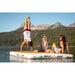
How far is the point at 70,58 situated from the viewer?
13750 mm

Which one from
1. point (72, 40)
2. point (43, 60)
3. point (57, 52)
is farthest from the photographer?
point (72, 40)

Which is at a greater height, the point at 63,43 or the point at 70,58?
the point at 63,43

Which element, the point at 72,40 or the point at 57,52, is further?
the point at 72,40

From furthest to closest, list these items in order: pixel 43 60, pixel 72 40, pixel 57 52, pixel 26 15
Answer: pixel 72 40 → pixel 26 15 → pixel 57 52 → pixel 43 60

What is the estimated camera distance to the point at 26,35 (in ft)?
49.0

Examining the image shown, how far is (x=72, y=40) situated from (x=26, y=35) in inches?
2370

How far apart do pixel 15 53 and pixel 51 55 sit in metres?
3.65

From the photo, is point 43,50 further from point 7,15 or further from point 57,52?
point 7,15

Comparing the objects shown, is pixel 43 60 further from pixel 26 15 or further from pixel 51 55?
pixel 26 15

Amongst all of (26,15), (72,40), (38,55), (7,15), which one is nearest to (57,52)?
(38,55)
